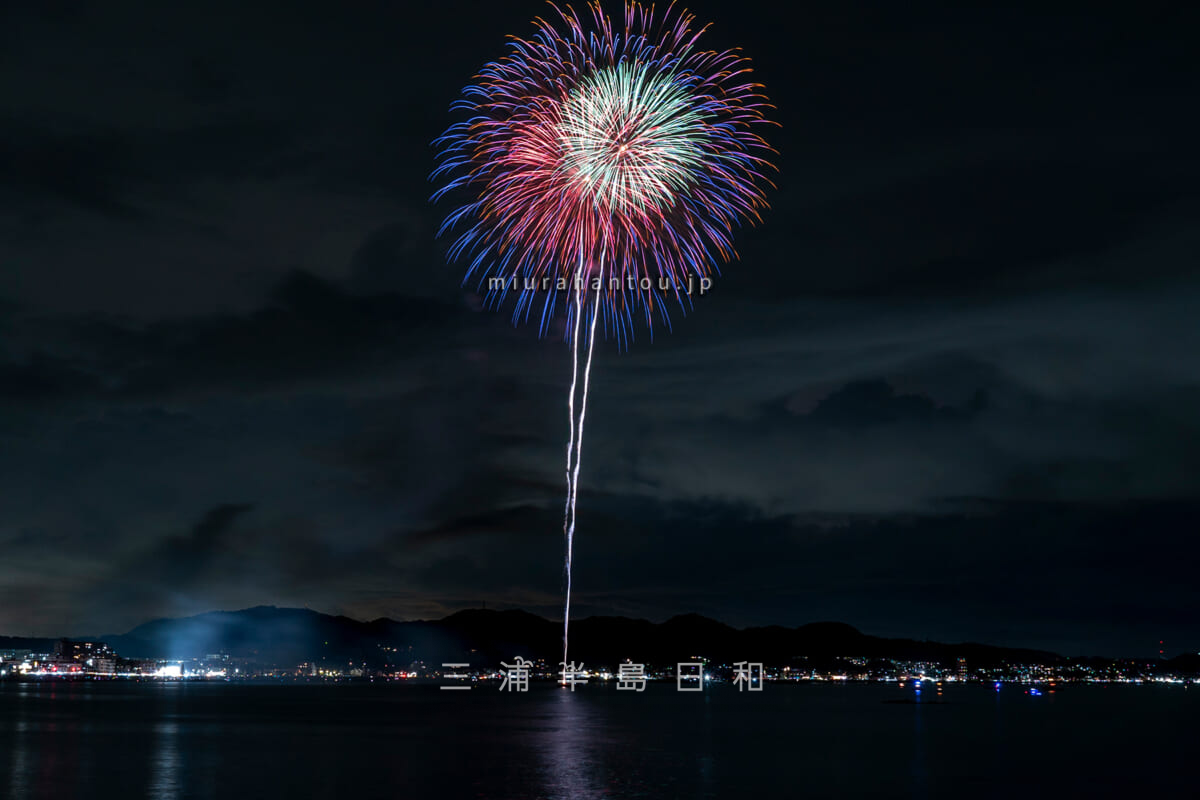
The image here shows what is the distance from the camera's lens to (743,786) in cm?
5647

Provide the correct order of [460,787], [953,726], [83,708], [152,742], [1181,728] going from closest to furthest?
1. [460,787]
2. [152,742]
3. [953,726]
4. [1181,728]
5. [83,708]

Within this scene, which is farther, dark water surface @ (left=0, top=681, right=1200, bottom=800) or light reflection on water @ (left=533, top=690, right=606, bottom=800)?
dark water surface @ (left=0, top=681, right=1200, bottom=800)

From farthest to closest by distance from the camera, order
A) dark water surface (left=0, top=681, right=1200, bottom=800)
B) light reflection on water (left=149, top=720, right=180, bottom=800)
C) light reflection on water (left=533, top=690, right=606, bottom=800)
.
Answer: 1. dark water surface (left=0, top=681, right=1200, bottom=800)
2. light reflection on water (left=533, top=690, right=606, bottom=800)
3. light reflection on water (left=149, top=720, right=180, bottom=800)

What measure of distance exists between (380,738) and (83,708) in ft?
289

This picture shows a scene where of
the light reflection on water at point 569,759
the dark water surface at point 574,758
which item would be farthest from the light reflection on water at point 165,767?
the light reflection on water at point 569,759

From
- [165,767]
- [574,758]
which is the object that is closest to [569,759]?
[574,758]

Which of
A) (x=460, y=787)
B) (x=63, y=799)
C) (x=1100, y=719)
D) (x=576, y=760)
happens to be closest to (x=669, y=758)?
(x=576, y=760)

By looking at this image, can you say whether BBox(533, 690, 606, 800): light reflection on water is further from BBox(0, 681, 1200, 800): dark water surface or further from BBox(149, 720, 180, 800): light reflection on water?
BBox(149, 720, 180, 800): light reflection on water

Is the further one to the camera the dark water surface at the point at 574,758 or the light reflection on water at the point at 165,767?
the dark water surface at the point at 574,758

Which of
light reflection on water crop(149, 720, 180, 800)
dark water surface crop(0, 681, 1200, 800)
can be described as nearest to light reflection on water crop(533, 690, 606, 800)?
dark water surface crop(0, 681, 1200, 800)

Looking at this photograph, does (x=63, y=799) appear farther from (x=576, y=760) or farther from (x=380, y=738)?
(x=380, y=738)

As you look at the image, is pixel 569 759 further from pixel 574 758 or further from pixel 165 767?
pixel 165 767

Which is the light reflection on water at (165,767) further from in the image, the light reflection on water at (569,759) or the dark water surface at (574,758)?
the light reflection on water at (569,759)

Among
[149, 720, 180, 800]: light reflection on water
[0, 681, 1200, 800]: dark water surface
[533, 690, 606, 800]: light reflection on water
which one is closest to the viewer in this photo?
[149, 720, 180, 800]: light reflection on water
